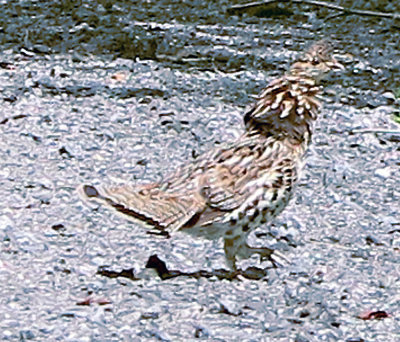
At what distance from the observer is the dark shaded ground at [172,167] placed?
13.3 feet

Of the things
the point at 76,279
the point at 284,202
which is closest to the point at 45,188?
the point at 76,279

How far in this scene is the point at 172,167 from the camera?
17.9ft

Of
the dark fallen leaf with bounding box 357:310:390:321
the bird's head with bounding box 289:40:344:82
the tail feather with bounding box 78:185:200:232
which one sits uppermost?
the bird's head with bounding box 289:40:344:82

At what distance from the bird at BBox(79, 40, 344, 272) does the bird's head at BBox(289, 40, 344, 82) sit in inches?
1.2

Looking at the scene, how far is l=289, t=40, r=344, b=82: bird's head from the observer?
14.7 ft

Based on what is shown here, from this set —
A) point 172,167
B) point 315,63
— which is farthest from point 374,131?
point 172,167

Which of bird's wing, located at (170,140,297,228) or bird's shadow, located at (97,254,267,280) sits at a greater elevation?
bird's wing, located at (170,140,297,228)

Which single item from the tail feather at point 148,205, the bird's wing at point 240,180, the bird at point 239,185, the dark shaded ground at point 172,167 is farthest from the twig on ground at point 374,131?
the tail feather at point 148,205

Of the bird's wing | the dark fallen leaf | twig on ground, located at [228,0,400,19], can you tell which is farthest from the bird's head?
twig on ground, located at [228,0,400,19]

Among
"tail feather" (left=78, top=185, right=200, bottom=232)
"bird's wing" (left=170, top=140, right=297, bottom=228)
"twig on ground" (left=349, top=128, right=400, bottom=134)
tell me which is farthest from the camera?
"twig on ground" (left=349, top=128, right=400, bottom=134)

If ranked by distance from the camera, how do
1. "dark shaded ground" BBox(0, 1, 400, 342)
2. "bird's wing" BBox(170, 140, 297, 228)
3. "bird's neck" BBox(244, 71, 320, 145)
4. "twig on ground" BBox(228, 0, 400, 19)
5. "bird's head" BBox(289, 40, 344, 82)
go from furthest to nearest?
"twig on ground" BBox(228, 0, 400, 19) < "bird's head" BBox(289, 40, 344, 82) < "bird's neck" BBox(244, 71, 320, 145) < "dark shaded ground" BBox(0, 1, 400, 342) < "bird's wing" BBox(170, 140, 297, 228)

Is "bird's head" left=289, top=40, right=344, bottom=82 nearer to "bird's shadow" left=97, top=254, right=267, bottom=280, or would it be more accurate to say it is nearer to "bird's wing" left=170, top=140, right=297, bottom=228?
"bird's wing" left=170, top=140, right=297, bottom=228

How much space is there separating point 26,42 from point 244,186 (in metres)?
Answer: 3.71

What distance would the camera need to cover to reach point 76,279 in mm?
4266
